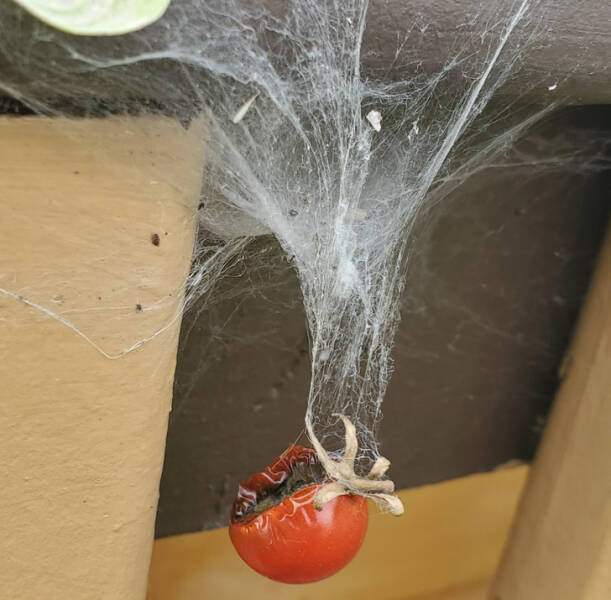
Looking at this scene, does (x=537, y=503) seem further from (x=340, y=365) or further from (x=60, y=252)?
(x=60, y=252)

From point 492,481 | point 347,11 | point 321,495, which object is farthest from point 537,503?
point 347,11

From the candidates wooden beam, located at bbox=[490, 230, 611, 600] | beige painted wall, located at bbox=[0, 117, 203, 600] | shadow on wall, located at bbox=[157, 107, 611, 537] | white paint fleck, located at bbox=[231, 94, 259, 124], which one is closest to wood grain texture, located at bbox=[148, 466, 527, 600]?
shadow on wall, located at bbox=[157, 107, 611, 537]

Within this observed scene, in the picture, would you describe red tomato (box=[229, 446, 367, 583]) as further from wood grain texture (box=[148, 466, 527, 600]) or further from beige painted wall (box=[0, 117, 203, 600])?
wood grain texture (box=[148, 466, 527, 600])

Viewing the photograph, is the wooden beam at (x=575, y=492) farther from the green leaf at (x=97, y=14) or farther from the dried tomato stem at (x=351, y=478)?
the green leaf at (x=97, y=14)

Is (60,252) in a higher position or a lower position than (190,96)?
lower

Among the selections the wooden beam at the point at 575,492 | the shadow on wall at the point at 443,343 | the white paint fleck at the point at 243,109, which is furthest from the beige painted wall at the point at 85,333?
the wooden beam at the point at 575,492

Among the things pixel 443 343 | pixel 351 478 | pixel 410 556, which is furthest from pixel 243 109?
pixel 410 556
